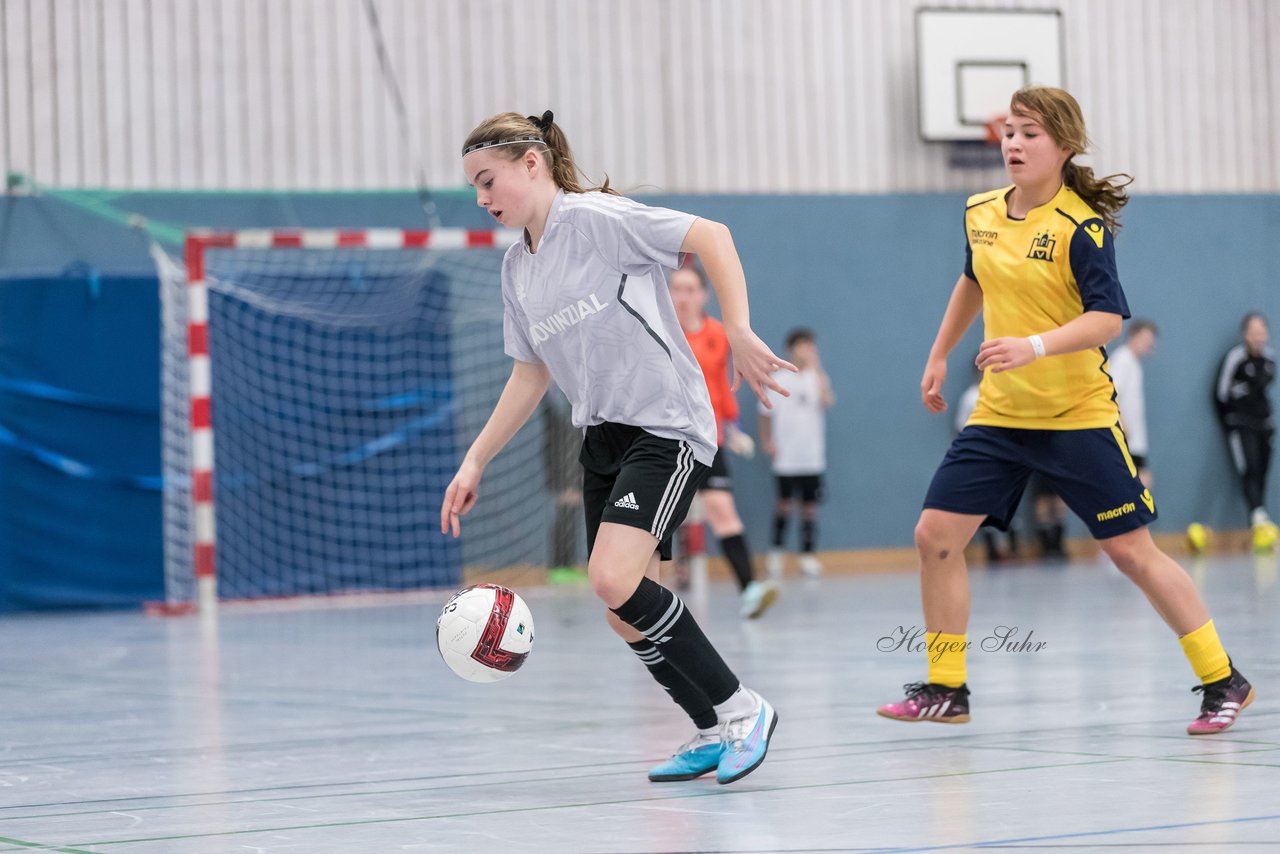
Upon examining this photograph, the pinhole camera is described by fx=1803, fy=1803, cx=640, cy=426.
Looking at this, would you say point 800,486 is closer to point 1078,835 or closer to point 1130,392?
point 1130,392

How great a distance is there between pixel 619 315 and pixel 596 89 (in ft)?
36.3

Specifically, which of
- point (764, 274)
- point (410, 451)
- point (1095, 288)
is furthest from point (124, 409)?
point (1095, 288)

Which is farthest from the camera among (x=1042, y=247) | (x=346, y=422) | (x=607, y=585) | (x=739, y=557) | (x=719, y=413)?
(x=346, y=422)

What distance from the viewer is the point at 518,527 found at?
46.6 feet

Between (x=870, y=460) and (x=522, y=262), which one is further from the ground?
(x=522, y=262)

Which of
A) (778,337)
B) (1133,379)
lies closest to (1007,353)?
(778,337)

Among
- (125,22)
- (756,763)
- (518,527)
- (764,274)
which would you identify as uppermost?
(125,22)

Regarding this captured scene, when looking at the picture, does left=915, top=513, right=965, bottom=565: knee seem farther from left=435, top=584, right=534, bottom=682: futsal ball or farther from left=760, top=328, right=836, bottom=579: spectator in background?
left=760, top=328, right=836, bottom=579: spectator in background

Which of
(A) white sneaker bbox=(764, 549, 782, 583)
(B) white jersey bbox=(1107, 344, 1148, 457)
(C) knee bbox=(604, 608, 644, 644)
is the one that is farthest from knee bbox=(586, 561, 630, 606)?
(B) white jersey bbox=(1107, 344, 1148, 457)

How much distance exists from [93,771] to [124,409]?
345 inches

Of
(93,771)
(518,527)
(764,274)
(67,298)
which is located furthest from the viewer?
(764,274)

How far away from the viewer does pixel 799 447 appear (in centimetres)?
1510

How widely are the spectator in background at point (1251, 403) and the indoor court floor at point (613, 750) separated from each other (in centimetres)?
752

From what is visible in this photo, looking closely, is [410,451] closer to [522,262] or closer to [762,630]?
[762,630]
